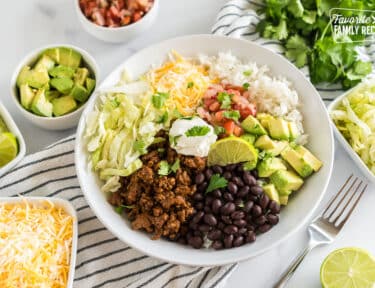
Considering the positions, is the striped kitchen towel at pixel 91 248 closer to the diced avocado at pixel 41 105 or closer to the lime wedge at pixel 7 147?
the lime wedge at pixel 7 147

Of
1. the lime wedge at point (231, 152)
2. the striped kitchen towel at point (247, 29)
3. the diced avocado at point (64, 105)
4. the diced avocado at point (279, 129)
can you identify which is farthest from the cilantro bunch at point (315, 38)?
the diced avocado at point (64, 105)

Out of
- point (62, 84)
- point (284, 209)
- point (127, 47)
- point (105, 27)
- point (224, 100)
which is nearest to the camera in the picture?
point (284, 209)

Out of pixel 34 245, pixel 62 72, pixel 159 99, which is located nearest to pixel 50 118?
pixel 62 72

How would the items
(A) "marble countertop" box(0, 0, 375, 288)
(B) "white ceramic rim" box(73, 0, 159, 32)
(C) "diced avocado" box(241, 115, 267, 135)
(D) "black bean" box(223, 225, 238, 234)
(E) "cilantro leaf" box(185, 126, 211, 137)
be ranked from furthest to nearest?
(B) "white ceramic rim" box(73, 0, 159, 32), (A) "marble countertop" box(0, 0, 375, 288), (C) "diced avocado" box(241, 115, 267, 135), (E) "cilantro leaf" box(185, 126, 211, 137), (D) "black bean" box(223, 225, 238, 234)

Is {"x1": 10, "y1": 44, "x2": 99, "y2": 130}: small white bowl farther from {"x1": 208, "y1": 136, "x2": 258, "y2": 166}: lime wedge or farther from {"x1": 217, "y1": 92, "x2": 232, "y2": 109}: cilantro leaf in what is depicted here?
{"x1": 208, "y1": 136, "x2": 258, "y2": 166}: lime wedge

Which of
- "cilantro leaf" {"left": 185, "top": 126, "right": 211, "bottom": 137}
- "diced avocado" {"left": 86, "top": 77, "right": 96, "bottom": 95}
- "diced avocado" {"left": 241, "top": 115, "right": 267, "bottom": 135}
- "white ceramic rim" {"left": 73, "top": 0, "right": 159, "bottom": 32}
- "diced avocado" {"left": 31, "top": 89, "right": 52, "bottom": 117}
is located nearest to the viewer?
"cilantro leaf" {"left": 185, "top": 126, "right": 211, "bottom": 137}

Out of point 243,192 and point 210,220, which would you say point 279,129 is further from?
point 210,220

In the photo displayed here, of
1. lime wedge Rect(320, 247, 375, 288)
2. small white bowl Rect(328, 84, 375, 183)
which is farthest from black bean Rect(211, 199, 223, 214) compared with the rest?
small white bowl Rect(328, 84, 375, 183)

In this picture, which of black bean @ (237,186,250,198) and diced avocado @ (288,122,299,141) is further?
diced avocado @ (288,122,299,141)
